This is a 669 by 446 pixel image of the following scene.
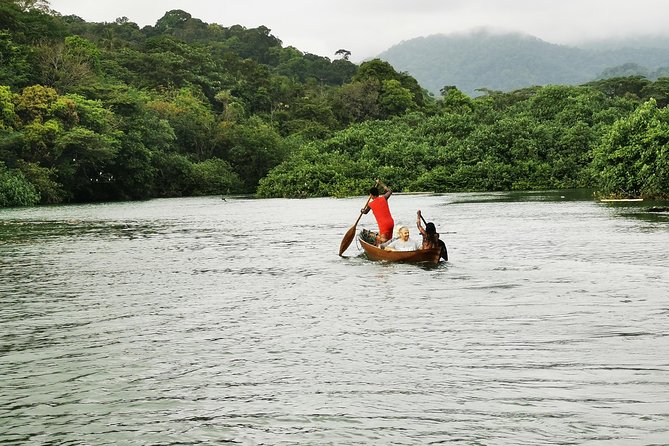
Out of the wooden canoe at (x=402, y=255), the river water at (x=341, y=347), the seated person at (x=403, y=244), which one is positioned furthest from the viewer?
the seated person at (x=403, y=244)

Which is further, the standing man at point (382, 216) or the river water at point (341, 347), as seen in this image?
the standing man at point (382, 216)

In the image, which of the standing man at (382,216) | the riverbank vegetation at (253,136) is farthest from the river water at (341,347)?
the riverbank vegetation at (253,136)

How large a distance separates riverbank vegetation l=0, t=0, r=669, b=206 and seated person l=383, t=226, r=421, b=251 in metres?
21.1

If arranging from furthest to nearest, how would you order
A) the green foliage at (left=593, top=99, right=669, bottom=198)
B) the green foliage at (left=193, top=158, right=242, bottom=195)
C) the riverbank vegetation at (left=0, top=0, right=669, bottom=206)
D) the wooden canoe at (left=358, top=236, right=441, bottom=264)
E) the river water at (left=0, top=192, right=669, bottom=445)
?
1. the green foliage at (left=193, top=158, right=242, bottom=195)
2. the riverbank vegetation at (left=0, top=0, right=669, bottom=206)
3. the green foliage at (left=593, top=99, right=669, bottom=198)
4. the wooden canoe at (left=358, top=236, right=441, bottom=264)
5. the river water at (left=0, top=192, right=669, bottom=445)

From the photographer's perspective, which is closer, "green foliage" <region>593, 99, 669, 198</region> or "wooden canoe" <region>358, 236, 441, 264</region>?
"wooden canoe" <region>358, 236, 441, 264</region>

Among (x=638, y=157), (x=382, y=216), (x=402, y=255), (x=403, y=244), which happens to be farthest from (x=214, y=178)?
(x=402, y=255)

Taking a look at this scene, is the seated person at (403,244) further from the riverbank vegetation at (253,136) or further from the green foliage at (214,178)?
the green foliage at (214,178)

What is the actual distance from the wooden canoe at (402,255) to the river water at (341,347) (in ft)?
0.89

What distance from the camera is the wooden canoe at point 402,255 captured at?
Answer: 1866 centimetres

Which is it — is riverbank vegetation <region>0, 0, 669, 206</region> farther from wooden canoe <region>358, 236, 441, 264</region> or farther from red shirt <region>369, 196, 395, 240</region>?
wooden canoe <region>358, 236, 441, 264</region>

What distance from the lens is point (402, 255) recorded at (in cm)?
1933

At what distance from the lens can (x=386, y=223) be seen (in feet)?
67.7

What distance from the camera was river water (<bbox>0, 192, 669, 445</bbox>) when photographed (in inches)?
294

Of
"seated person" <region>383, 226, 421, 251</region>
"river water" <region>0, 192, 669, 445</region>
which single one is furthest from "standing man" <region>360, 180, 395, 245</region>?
"seated person" <region>383, 226, 421, 251</region>
